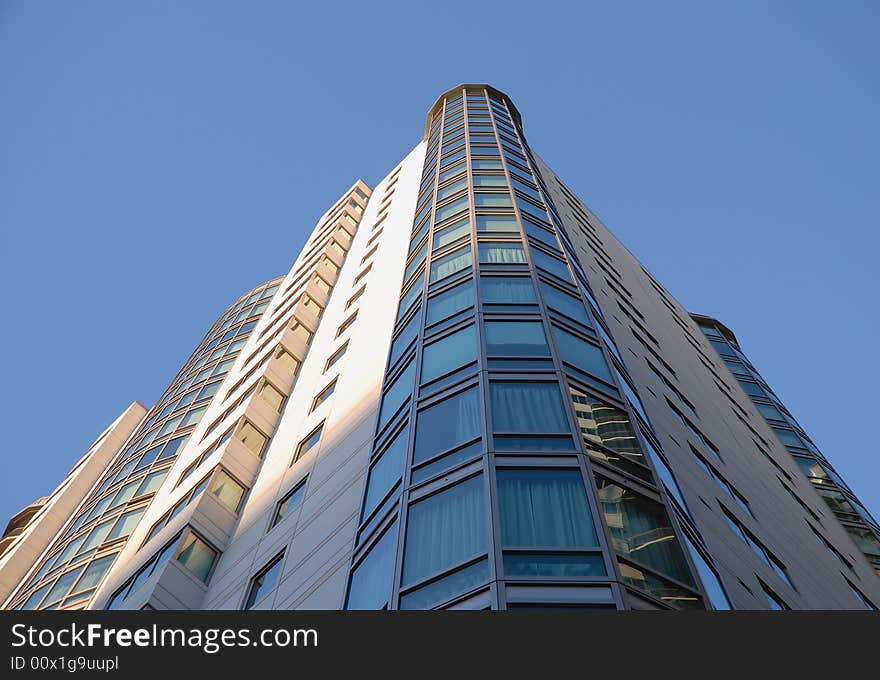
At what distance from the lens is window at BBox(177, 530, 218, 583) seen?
20719 millimetres

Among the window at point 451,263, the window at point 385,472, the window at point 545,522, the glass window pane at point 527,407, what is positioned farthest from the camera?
the window at point 451,263

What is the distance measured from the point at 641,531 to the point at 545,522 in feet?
5.07

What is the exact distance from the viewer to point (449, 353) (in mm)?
17453

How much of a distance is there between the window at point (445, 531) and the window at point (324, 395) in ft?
39.1

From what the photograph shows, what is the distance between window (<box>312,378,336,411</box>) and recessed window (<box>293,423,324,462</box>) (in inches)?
69.2

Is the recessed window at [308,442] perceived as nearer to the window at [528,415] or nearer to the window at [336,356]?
the window at [336,356]

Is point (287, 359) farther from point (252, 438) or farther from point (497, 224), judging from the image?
point (497, 224)

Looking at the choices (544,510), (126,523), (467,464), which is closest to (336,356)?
(126,523)

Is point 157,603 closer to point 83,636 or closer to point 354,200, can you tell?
point 83,636

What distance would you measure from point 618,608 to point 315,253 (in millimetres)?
37311

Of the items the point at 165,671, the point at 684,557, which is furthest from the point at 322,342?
the point at 165,671

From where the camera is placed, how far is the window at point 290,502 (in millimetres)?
20194

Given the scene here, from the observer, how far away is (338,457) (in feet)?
64.0

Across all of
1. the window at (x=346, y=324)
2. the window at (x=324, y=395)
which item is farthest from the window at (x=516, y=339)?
the window at (x=346, y=324)
